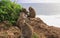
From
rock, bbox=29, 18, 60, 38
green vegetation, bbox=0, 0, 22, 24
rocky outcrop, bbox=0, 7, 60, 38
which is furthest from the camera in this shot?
green vegetation, bbox=0, 0, 22, 24

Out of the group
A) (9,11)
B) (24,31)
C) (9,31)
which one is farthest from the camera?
(9,11)

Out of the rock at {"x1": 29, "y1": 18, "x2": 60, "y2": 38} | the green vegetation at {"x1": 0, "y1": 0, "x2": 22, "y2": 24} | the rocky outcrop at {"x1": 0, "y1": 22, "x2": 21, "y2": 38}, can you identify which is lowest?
the rock at {"x1": 29, "y1": 18, "x2": 60, "y2": 38}

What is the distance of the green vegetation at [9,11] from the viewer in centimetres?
455

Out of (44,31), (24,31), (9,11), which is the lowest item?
(44,31)

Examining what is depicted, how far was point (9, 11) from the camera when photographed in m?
4.73

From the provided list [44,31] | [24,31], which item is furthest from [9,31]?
[44,31]

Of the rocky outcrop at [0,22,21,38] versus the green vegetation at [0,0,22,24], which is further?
the green vegetation at [0,0,22,24]

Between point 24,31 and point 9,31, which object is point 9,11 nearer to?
point 9,31

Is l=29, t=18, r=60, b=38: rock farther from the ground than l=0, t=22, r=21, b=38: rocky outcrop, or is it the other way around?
l=0, t=22, r=21, b=38: rocky outcrop

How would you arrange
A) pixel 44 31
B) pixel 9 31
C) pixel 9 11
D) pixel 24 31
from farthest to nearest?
pixel 9 11
pixel 44 31
pixel 9 31
pixel 24 31

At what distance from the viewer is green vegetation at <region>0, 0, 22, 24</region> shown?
4547 mm

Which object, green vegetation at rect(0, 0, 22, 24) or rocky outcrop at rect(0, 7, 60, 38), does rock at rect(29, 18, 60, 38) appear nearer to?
rocky outcrop at rect(0, 7, 60, 38)

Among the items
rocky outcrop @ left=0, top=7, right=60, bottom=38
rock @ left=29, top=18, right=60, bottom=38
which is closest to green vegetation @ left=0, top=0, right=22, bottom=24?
rocky outcrop @ left=0, top=7, right=60, bottom=38

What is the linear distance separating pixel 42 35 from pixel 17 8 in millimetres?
1314
